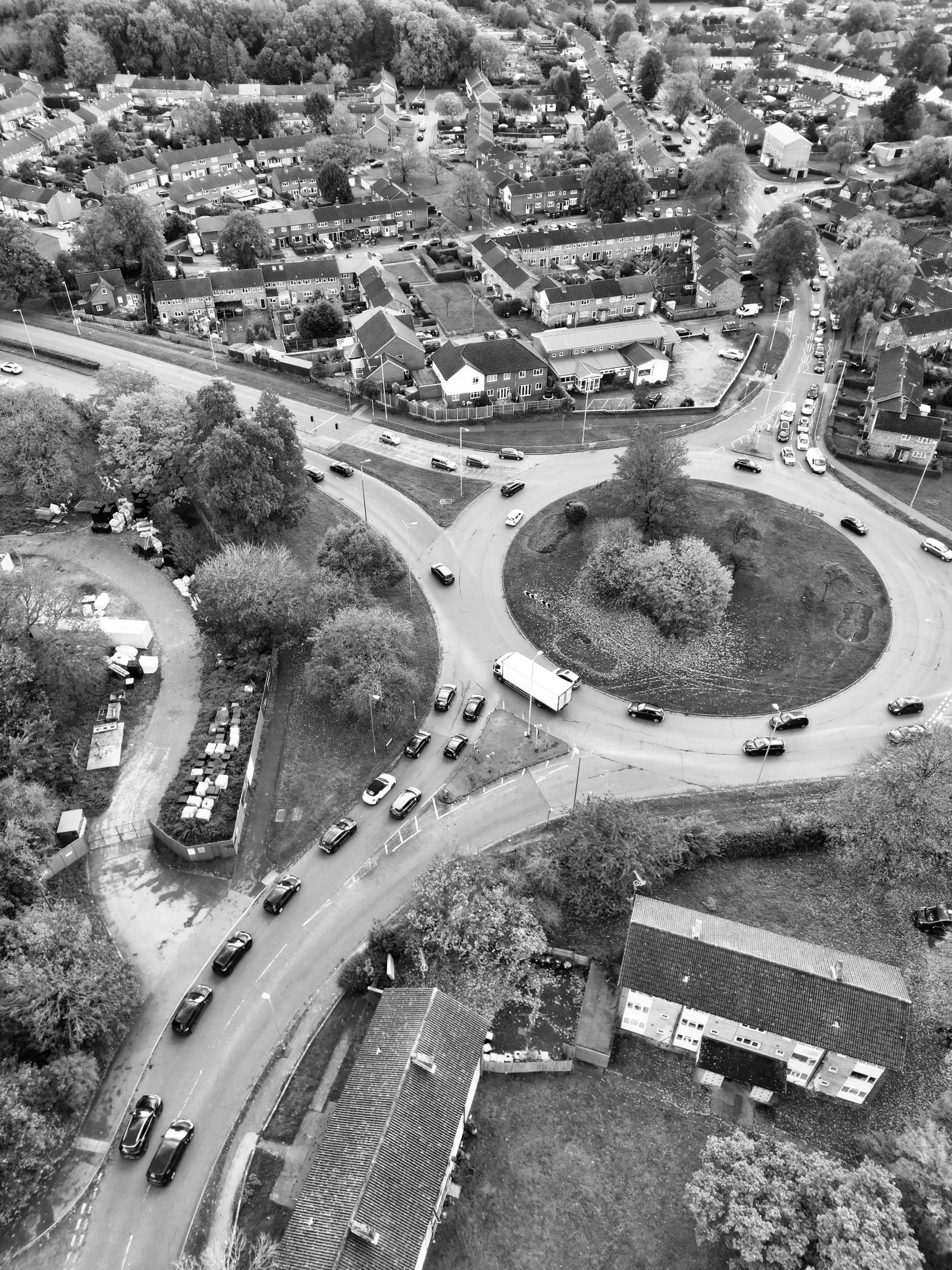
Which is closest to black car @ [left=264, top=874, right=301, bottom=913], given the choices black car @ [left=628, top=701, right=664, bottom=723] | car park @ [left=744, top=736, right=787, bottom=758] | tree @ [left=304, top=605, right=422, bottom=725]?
A: tree @ [left=304, top=605, right=422, bottom=725]

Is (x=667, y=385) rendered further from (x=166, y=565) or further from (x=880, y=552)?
(x=166, y=565)

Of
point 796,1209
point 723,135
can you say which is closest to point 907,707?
point 796,1209

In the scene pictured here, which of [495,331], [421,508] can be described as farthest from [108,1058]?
[495,331]

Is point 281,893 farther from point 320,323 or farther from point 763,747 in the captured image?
point 320,323

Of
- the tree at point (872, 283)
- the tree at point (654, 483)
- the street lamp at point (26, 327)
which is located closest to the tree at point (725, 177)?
the tree at point (872, 283)

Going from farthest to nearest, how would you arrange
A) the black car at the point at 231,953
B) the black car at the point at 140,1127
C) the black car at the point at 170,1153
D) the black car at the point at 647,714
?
the black car at the point at 647,714 → the black car at the point at 231,953 → the black car at the point at 140,1127 → the black car at the point at 170,1153

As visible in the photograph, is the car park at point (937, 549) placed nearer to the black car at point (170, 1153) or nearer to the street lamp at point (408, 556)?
the street lamp at point (408, 556)

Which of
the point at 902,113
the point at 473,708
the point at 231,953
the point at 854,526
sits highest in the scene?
the point at 902,113
